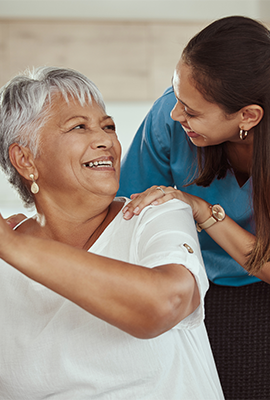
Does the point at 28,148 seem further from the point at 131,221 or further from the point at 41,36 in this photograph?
the point at 41,36

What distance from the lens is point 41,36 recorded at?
3396 mm

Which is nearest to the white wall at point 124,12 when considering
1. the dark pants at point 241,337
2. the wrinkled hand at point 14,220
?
the wrinkled hand at point 14,220

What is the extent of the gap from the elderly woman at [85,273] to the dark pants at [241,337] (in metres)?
0.41

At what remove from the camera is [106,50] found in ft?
11.3

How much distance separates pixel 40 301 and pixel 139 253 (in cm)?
32

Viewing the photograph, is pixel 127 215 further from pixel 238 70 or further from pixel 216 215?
pixel 238 70

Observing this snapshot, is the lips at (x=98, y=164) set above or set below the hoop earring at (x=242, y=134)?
below

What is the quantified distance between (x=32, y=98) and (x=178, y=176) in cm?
64

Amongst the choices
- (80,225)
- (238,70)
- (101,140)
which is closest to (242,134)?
(238,70)

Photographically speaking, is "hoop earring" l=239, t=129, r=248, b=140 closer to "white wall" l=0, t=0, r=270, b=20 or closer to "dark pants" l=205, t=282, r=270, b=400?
"dark pants" l=205, t=282, r=270, b=400

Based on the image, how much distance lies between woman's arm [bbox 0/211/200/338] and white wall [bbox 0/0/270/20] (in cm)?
311

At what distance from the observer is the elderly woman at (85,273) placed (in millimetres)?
762

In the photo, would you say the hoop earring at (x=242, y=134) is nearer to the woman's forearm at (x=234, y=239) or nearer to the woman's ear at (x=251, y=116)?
the woman's ear at (x=251, y=116)

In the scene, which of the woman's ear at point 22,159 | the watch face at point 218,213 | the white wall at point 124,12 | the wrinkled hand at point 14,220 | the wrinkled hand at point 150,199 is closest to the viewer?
the wrinkled hand at point 150,199
